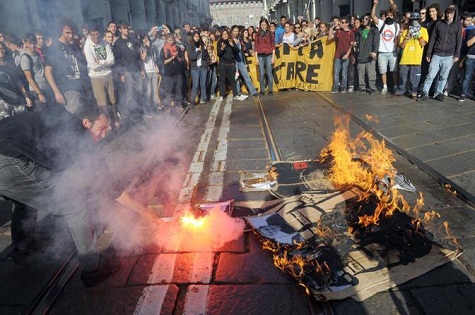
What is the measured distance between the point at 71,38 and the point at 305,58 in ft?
23.7

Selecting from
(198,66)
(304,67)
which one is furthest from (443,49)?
(198,66)

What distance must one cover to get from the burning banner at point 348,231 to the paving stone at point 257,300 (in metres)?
0.13

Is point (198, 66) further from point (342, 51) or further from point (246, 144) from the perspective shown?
point (246, 144)

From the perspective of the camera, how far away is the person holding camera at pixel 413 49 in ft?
27.5

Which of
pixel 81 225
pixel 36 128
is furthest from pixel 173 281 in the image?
pixel 36 128

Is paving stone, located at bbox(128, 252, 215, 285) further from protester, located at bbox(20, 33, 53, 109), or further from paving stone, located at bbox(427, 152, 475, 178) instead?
protester, located at bbox(20, 33, 53, 109)

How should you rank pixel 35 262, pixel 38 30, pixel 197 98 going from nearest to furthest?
1. pixel 35 262
2. pixel 38 30
3. pixel 197 98

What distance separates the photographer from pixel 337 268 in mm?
2695

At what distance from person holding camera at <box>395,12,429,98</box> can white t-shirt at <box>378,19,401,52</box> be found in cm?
29

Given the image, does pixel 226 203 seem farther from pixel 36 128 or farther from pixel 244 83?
pixel 244 83

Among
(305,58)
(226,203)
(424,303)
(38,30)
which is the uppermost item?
(38,30)

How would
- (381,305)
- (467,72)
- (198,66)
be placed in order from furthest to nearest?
1. (198,66)
2. (467,72)
3. (381,305)

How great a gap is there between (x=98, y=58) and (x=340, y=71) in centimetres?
704

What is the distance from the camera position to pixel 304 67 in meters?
11.2
